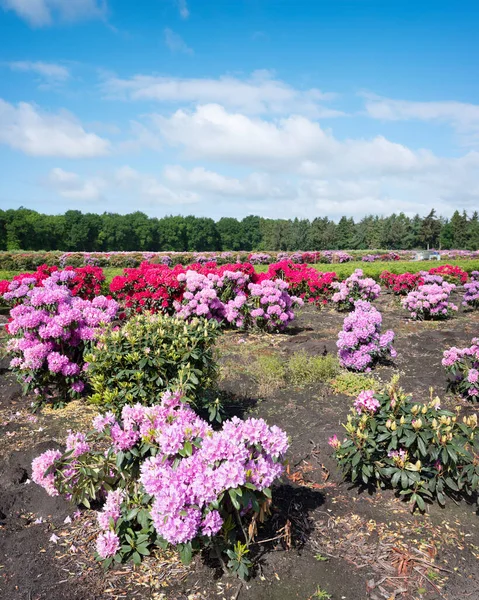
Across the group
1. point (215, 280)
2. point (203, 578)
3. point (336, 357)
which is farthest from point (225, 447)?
point (215, 280)

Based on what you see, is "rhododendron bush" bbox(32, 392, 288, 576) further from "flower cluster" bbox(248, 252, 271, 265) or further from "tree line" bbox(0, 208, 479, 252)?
"tree line" bbox(0, 208, 479, 252)

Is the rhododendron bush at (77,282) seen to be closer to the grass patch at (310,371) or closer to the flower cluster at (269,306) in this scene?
the flower cluster at (269,306)

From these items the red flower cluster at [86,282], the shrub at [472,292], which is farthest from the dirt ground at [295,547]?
the shrub at [472,292]

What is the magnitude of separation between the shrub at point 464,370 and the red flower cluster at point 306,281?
672 cm

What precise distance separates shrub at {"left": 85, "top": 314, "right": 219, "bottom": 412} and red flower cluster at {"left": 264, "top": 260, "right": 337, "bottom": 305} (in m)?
7.81

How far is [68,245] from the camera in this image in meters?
66.6

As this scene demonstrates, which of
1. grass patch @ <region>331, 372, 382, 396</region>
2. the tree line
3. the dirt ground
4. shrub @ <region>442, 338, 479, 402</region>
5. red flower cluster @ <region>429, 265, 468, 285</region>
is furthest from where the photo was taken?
the tree line

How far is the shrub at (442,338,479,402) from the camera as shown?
17.1 ft

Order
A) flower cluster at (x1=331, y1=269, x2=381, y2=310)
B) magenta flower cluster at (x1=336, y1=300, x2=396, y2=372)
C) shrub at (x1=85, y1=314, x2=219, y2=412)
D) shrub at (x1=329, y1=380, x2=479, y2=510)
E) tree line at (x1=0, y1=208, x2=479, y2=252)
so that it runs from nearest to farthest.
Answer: shrub at (x1=329, y1=380, x2=479, y2=510) → shrub at (x1=85, y1=314, x2=219, y2=412) → magenta flower cluster at (x1=336, y1=300, x2=396, y2=372) → flower cluster at (x1=331, y1=269, x2=381, y2=310) → tree line at (x1=0, y1=208, x2=479, y2=252)

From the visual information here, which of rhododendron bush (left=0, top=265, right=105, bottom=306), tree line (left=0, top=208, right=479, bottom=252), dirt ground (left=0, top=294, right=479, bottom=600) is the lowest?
dirt ground (left=0, top=294, right=479, bottom=600)

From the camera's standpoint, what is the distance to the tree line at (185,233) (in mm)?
63219

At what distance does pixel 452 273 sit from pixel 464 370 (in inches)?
487

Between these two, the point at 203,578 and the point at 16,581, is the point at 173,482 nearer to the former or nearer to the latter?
the point at 203,578

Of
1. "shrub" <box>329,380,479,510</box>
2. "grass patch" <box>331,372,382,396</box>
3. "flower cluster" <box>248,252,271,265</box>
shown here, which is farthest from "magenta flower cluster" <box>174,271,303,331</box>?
"flower cluster" <box>248,252,271,265</box>
